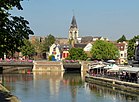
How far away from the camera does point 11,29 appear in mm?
15797

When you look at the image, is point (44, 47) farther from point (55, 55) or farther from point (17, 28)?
point (17, 28)

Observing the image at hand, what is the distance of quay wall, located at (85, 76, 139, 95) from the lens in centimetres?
4648

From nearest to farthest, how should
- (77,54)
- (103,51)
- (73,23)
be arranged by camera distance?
(103,51), (77,54), (73,23)

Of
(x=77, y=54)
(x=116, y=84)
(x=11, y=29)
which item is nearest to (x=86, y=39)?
(x=77, y=54)

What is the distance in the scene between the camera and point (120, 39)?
181 meters

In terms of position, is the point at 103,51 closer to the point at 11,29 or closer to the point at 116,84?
the point at 116,84

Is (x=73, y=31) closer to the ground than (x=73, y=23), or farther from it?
closer to the ground

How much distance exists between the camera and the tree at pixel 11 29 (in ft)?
50.2

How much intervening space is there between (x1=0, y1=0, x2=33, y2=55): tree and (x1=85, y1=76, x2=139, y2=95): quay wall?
99.8ft

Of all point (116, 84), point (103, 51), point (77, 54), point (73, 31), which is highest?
point (73, 31)

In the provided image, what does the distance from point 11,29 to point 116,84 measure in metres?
39.7

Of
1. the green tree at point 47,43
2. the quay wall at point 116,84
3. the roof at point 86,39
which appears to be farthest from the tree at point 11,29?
the roof at point 86,39

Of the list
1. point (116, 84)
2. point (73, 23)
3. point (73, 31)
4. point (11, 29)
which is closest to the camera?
point (11, 29)

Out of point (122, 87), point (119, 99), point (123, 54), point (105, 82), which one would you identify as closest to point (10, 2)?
point (119, 99)
